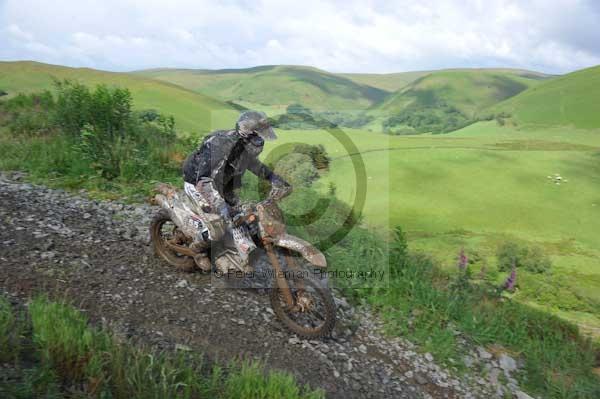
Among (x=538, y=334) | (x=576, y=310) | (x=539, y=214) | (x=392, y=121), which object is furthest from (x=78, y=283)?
(x=392, y=121)

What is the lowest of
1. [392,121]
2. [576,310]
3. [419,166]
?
[576,310]

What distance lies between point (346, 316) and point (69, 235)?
194 inches

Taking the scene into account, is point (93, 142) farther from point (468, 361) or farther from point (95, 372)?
point (468, 361)

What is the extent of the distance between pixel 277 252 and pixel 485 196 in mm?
55146

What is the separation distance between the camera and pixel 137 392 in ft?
10.6

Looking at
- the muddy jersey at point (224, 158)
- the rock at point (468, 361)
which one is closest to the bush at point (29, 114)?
the muddy jersey at point (224, 158)

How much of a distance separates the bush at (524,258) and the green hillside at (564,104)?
87.5m

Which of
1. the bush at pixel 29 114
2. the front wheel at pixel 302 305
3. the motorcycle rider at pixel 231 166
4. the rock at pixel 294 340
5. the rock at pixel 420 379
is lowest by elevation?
the rock at pixel 420 379

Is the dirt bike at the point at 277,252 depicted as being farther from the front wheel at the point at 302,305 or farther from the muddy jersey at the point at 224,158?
the muddy jersey at the point at 224,158

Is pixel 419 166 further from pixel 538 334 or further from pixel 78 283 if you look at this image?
pixel 78 283

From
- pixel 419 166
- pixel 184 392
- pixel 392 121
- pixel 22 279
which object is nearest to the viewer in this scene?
pixel 184 392

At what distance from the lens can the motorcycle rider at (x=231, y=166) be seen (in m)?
5.52

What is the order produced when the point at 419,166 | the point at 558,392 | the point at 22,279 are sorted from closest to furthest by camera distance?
the point at 22,279, the point at 558,392, the point at 419,166

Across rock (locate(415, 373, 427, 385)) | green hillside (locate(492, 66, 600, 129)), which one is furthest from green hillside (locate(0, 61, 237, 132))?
green hillside (locate(492, 66, 600, 129))
